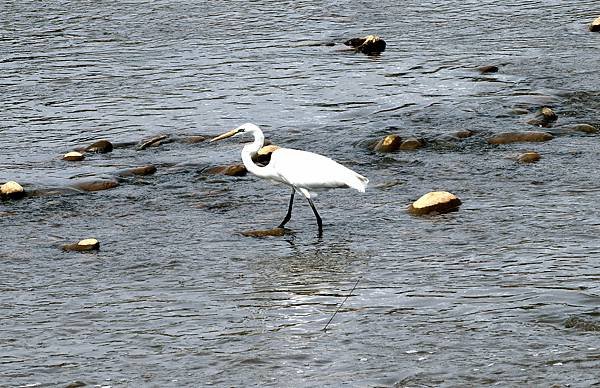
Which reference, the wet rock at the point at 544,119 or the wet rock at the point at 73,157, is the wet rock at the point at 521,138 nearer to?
the wet rock at the point at 544,119

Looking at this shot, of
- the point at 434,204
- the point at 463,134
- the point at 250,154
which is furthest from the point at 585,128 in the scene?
the point at 250,154

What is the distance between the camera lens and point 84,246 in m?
9.22

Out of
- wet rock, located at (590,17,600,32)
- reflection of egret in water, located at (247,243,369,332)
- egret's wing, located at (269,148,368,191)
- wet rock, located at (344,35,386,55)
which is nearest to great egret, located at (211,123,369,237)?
egret's wing, located at (269,148,368,191)

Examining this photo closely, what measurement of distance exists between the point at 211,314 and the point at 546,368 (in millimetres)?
2148

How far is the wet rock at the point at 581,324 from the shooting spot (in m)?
7.15

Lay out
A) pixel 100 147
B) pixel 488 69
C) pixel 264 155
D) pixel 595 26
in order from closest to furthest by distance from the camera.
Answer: pixel 264 155 → pixel 100 147 → pixel 488 69 → pixel 595 26

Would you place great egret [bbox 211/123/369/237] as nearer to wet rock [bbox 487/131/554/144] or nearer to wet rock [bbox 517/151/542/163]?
wet rock [bbox 517/151/542/163]

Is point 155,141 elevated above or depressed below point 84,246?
below

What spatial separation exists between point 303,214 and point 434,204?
113 centimetres

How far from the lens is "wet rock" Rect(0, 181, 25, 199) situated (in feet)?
35.0

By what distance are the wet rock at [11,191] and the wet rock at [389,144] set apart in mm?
3280

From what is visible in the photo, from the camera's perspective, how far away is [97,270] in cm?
877

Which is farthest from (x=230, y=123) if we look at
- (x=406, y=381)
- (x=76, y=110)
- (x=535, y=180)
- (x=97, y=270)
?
(x=406, y=381)

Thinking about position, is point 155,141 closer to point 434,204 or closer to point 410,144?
point 410,144
